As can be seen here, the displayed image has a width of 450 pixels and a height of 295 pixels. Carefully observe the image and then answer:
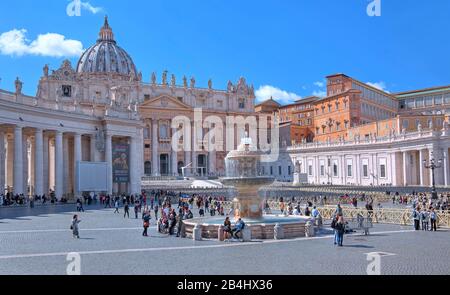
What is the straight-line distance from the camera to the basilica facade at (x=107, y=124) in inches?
1415

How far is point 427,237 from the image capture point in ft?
59.5

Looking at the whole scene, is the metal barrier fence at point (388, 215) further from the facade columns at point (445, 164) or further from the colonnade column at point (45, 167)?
the facade columns at point (445, 164)

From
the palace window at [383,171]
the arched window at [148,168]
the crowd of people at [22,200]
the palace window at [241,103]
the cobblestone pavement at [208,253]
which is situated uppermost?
the palace window at [241,103]

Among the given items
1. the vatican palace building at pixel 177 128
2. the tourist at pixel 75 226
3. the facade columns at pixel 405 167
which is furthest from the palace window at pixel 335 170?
the tourist at pixel 75 226

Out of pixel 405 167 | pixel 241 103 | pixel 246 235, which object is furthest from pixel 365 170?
pixel 246 235

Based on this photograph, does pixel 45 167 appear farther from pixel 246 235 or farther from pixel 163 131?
pixel 163 131

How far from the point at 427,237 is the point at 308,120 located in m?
77.7

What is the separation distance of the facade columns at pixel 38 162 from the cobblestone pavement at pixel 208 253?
577 inches

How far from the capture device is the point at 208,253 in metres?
15.0

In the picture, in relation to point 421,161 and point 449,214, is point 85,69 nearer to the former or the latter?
point 421,161

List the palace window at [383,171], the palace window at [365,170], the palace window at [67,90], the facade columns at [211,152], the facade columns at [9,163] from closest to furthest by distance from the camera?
the facade columns at [9,163]
the palace window at [383,171]
the palace window at [365,170]
the palace window at [67,90]
the facade columns at [211,152]

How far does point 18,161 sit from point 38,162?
79.0 inches

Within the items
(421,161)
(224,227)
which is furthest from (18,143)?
(421,161)

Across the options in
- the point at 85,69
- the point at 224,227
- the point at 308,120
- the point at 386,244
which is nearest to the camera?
the point at 386,244
